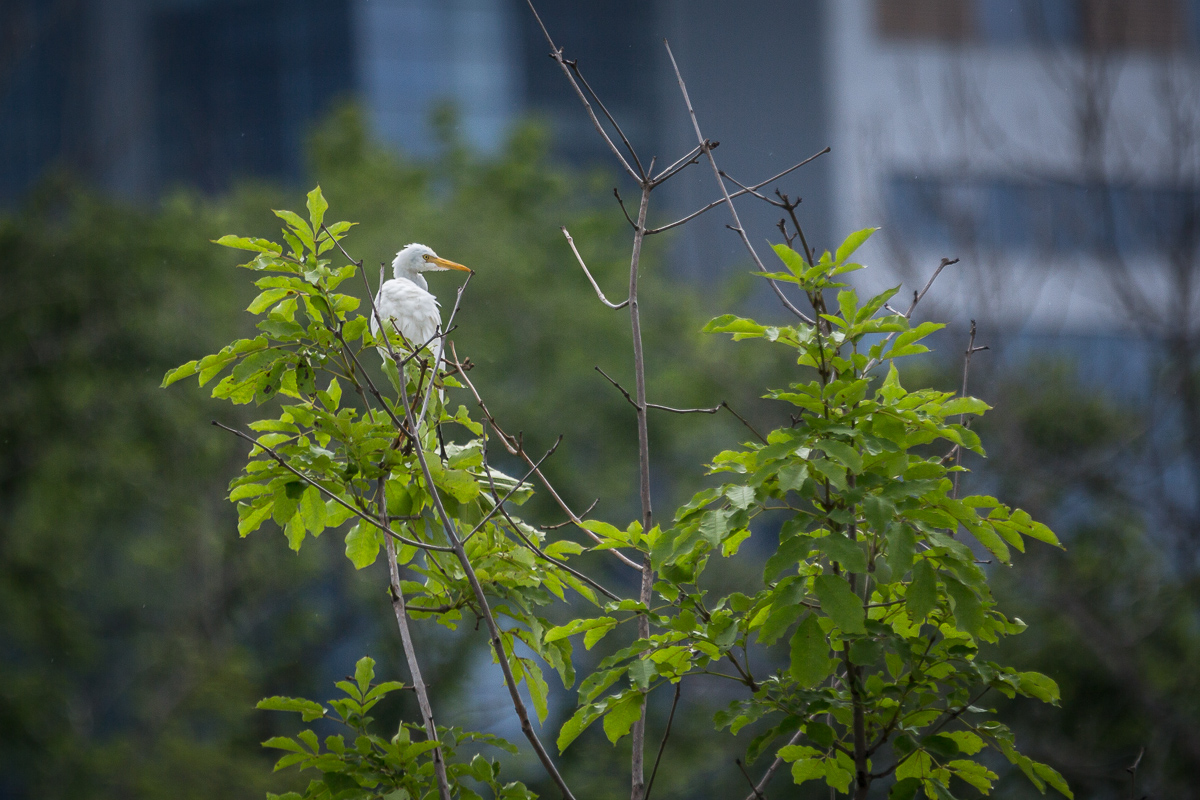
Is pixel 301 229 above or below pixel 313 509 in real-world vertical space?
above

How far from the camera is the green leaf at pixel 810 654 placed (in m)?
1.53

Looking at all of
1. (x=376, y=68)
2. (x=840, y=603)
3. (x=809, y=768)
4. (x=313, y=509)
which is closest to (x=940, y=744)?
(x=809, y=768)

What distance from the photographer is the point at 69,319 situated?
9539 millimetres

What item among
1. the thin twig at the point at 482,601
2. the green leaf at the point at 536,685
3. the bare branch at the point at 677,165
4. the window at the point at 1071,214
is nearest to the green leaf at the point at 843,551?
the thin twig at the point at 482,601

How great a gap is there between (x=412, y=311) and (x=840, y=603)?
2068mm

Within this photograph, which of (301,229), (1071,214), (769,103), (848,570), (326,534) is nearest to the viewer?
(848,570)

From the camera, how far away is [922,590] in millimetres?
1511

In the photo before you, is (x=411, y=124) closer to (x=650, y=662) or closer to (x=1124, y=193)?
(x=1124, y=193)

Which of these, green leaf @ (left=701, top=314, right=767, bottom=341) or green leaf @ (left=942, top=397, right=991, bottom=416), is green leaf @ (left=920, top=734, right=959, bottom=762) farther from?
green leaf @ (left=701, top=314, right=767, bottom=341)

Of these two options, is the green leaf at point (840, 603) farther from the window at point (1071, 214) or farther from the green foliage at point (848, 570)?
the window at point (1071, 214)

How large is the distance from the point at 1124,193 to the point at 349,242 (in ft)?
19.7

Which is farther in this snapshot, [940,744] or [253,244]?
[253,244]

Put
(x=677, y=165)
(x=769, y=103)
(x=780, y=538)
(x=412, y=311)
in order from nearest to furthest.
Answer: (x=780, y=538)
(x=677, y=165)
(x=412, y=311)
(x=769, y=103)

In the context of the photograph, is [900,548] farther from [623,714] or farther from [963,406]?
[623,714]
